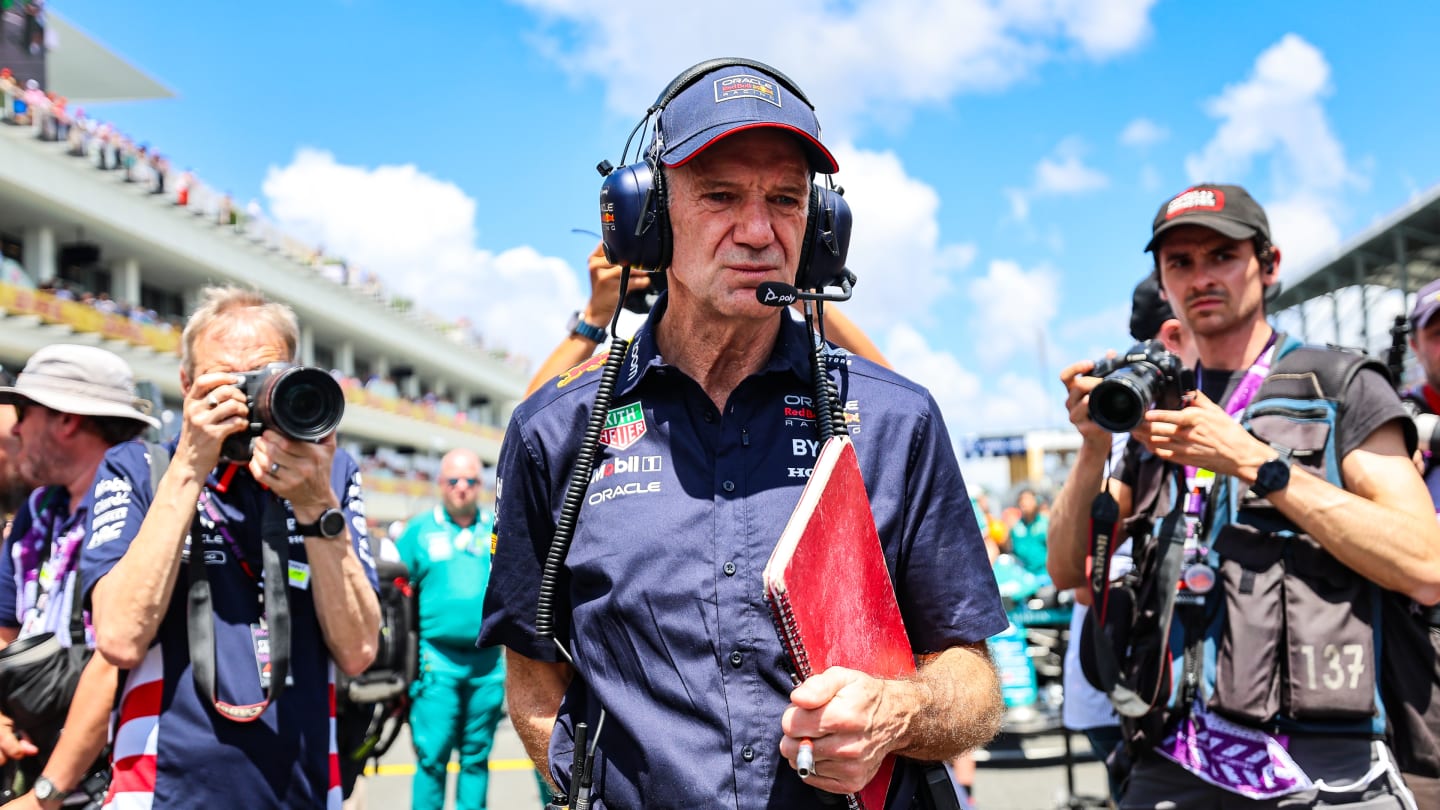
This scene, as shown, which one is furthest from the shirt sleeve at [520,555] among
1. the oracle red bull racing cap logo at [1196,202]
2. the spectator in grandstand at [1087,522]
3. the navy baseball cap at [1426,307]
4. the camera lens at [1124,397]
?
the navy baseball cap at [1426,307]

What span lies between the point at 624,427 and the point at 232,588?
4.85ft

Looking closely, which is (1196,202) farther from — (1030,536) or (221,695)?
(1030,536)

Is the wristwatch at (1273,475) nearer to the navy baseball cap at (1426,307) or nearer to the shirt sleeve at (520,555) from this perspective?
the navy baseball cap at (1426,307)

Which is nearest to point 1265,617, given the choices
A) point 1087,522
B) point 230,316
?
point 1087,522

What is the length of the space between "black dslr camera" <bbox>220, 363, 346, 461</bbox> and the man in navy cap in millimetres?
852

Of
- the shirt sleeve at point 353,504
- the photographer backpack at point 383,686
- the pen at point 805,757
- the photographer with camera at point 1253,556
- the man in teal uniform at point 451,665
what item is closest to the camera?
the pen at point 805,757

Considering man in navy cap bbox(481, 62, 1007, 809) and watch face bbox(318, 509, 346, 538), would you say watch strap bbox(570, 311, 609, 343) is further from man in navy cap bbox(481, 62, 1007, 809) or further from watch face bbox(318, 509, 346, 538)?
man in navy cap bbox(481, 62, 1007, 809)

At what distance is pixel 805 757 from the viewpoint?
1432 mm

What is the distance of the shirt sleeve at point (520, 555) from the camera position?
6.28 ft

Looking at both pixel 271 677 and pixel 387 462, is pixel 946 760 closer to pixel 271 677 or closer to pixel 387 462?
pixel 271 677

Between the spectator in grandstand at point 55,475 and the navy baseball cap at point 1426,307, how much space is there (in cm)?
391

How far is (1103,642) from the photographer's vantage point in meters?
2.80

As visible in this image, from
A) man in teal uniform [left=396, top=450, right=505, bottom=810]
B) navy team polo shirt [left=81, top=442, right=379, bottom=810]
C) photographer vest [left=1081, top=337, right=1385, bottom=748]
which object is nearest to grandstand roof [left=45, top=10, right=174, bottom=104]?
man in teal uniform [left=396, top=450, right=505, bottom=810]

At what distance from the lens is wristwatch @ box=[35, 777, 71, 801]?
2.73 m
